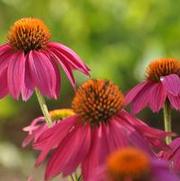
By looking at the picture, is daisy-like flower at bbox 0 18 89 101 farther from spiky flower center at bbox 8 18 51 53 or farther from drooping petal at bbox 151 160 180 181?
drooping petal at bbox 151 160 180 181

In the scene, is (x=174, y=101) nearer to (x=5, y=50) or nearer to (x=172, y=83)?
(x=172, y=83)

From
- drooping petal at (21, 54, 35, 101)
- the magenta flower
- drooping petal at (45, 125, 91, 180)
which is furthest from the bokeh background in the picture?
drooping petal at (45, 125, 91, 180)

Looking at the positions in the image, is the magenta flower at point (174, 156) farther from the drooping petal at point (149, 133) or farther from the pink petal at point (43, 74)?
the pink petal at point (43, 74)

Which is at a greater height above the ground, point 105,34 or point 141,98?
point 141,98

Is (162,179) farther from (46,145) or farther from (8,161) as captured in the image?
(8,161)

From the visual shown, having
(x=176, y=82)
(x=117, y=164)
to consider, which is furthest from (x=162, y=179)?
(x=176, y=82)

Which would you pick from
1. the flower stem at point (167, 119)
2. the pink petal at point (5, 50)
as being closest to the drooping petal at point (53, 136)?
the flower stem at point (167, 119)

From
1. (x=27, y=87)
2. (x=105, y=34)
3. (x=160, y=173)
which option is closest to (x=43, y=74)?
(x=27, y=87)
